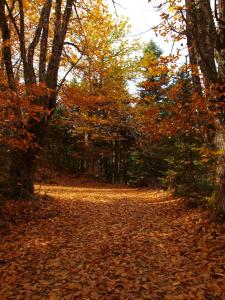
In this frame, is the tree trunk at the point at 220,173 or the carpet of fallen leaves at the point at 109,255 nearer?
the carpet of fallen leaves at the point at 109,255

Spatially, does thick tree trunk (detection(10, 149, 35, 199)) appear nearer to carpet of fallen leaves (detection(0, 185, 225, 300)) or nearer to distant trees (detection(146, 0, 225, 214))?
carpet of fallen leaves (detection(0, 185, 225, 300))

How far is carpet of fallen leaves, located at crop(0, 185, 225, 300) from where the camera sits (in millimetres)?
4711

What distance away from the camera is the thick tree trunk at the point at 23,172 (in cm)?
1063

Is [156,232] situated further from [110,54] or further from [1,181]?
[110,54]

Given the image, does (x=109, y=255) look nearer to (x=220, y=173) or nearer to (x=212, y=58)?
(x=220, y=173)

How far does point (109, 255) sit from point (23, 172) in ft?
19.2

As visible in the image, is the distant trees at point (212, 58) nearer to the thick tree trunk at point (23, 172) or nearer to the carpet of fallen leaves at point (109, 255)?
the carpet of fallen leaves at point (109, 255)

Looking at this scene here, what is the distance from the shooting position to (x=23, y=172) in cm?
1105

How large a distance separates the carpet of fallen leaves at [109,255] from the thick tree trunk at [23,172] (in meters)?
0.80

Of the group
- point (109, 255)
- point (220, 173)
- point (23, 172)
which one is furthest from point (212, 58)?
point (23, 172)

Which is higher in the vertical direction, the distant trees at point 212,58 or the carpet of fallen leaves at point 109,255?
the distant trees at point 212,58

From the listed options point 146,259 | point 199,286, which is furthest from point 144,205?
point 199,286

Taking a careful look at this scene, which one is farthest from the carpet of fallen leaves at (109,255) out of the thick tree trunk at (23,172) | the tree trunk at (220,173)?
the thick tree trunk at (23,172)

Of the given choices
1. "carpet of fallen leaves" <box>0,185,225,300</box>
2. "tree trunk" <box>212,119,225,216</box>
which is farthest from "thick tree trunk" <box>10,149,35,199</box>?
"tree trunk" <box>212,119,225,216</box>
